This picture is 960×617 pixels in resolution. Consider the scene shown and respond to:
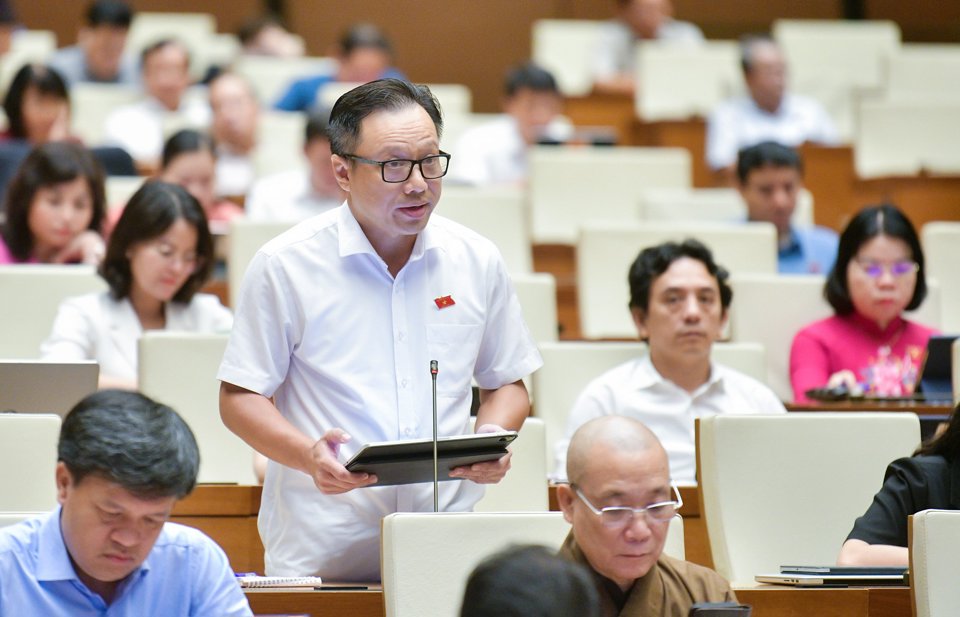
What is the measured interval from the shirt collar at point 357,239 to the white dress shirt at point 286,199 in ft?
8.97

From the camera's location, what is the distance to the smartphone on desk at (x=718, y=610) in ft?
6.83

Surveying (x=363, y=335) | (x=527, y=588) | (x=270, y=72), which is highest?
(x=270, y=72)

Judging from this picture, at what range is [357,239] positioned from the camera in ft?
8.68

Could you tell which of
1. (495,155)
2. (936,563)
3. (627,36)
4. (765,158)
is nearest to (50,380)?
(936,563)

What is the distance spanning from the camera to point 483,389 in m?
2.79

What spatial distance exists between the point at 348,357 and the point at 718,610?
31.7 inches

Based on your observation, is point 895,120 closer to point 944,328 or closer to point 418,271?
point 944,328

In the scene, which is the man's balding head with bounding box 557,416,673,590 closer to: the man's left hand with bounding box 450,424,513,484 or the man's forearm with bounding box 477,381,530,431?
the man's left hand with bounding box 450,424,513,484

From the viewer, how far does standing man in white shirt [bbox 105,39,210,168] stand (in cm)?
685

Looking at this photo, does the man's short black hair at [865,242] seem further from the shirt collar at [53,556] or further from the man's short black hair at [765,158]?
the shirt collar at [53,556]

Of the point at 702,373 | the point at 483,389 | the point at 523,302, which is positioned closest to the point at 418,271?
the point at 483,389

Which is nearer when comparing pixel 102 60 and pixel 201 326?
pixel 201 326

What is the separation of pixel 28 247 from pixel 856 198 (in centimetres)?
332

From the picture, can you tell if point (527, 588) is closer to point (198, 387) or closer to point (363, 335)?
point (363, 335)
